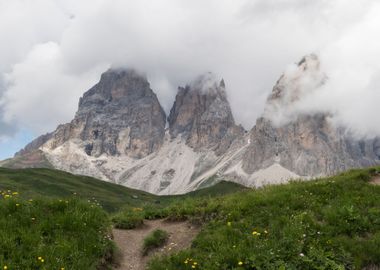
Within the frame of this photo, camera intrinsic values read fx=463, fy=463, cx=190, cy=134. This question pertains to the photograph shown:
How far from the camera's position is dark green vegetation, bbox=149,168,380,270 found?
13422 millimetres

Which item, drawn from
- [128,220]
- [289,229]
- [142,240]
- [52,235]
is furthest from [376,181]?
[52,235]

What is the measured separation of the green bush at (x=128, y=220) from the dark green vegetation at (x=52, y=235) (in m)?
2.76

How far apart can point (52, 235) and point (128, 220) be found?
216 inches

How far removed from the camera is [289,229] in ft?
48.3

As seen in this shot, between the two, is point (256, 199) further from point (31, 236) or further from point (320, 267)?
point (31, 236)

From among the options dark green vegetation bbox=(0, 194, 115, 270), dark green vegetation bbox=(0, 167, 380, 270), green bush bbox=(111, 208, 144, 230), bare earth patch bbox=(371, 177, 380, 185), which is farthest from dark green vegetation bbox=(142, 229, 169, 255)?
bare earth patch bbox=(371, 177, 380, 185)

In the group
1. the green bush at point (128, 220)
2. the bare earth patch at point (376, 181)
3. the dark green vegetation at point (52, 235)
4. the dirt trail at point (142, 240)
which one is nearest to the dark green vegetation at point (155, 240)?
the dirt trail at point (142, 240)

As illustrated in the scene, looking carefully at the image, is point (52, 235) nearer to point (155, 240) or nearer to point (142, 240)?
point (155, 240)

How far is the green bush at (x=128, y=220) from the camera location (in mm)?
19344

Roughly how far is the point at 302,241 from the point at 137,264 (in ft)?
18.1

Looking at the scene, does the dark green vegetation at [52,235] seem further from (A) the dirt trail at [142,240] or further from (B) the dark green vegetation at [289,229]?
(B) the dark green vegetation at [289,229]

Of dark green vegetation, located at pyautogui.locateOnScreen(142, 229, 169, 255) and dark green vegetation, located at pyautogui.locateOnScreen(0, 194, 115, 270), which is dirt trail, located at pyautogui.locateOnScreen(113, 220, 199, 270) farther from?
dark green vegetation, located at pyautogui.locateOnScreen(0, 194, 115, 270)

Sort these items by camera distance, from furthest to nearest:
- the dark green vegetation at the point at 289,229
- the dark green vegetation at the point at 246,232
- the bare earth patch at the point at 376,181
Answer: the bare earth patch at the point at 376,181, the dark green vegetation at the point at 289,229, the dark green vegetation at the point at 246,232

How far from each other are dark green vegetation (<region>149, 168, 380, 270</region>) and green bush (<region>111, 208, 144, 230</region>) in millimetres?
1385
